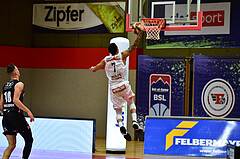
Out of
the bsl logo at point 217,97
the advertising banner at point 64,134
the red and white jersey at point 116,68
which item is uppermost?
the red and white jersey at point 116,68

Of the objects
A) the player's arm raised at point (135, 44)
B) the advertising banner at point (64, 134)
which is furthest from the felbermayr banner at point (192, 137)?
the player's arm raised at point (135, 44)

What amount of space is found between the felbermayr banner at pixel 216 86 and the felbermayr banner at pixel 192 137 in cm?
337

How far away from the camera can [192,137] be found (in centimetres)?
1000

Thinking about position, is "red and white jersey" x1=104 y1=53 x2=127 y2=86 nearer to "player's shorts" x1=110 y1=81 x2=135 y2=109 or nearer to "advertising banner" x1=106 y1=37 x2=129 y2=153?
"player's shorts" x1=110 y1=81 x2=135 y2=109

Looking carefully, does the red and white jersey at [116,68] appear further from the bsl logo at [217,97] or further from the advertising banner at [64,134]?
the bsl logo at [217,97]

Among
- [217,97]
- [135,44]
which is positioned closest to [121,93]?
[135,44]

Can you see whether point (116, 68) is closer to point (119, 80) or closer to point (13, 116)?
point (119, 80)

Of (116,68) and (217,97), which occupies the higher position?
(116,68)

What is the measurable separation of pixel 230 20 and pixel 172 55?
7.21 ft

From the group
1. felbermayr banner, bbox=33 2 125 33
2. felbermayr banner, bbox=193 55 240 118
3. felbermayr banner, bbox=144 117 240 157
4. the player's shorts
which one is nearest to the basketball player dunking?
the player's shorts

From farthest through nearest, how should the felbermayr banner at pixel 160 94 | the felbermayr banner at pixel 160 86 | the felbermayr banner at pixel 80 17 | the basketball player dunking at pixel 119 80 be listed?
the felbermayr banner at pixel 80 17
the felbermayr banner at pixel 160 94
the felbermayr banner at pixel 160 86
the basketball player dunking at pixel 119 80

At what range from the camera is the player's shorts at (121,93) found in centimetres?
775

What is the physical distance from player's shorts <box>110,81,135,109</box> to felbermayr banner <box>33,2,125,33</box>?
6869 millimetres

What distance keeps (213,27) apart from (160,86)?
2590mm
